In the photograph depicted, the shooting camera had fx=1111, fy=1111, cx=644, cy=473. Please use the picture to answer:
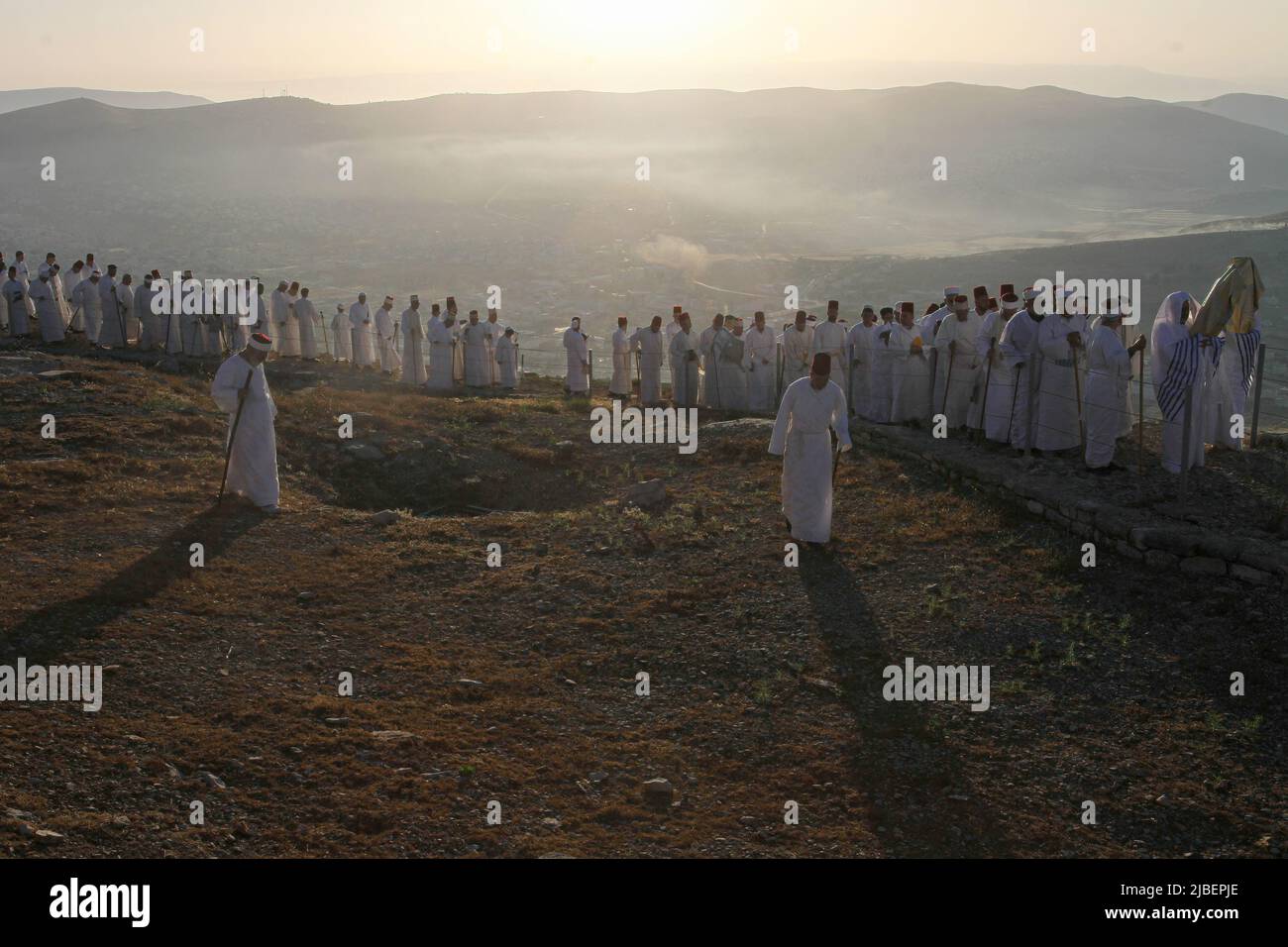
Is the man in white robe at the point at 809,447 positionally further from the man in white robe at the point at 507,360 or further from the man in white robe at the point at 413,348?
the man in white robe at the point at 413,348

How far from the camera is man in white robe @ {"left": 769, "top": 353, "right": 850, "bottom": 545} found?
925 cm

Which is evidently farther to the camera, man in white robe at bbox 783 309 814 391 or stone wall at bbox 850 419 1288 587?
man in white robe at bbox 783 309 814 391

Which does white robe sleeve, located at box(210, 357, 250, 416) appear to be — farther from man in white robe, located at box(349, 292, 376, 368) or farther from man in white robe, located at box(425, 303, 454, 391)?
man in white robe, located at box(349, 292, 376, 368)

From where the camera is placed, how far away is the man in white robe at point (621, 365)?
63.5 ft

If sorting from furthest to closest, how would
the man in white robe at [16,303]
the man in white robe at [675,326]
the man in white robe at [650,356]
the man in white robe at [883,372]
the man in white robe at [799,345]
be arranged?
the man in white robe at [16,303] → the man in white robe at [650,356] → the man in white robe at [675,326] → the man in white robe at [799,345] → the man in white robe at [883,372]

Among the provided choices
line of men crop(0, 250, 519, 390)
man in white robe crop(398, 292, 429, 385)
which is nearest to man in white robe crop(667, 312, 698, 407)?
line of men crop(0, 250, 519, 390)

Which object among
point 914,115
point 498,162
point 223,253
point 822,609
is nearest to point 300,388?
point 822,609

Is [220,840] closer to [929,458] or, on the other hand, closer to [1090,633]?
[1090,633]

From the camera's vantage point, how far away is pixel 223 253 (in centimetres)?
8662

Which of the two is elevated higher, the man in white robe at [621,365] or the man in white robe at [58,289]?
the man in white robe at [58,289]

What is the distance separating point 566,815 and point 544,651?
2.23 metres

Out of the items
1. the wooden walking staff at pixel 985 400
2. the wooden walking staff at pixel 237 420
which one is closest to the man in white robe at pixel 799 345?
the wooden walking staff at pixel 985 400

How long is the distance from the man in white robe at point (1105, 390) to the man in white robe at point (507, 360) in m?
12.0

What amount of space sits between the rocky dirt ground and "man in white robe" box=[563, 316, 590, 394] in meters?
8.18
